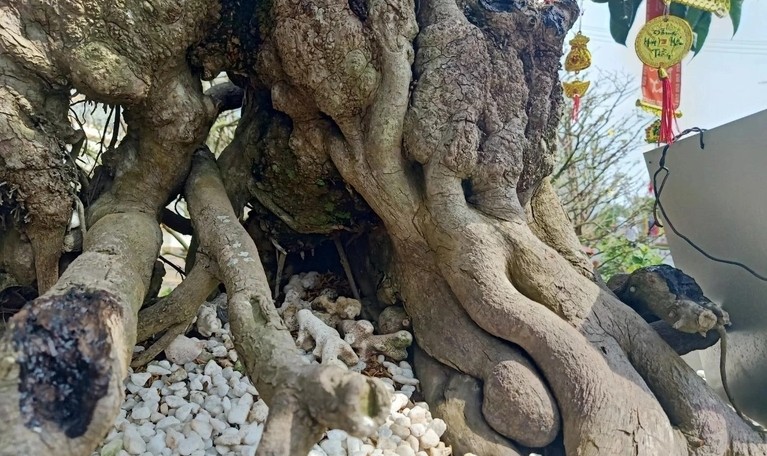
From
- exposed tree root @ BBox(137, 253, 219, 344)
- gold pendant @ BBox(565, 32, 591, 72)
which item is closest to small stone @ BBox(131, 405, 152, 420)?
exposed tree root @ BBox(137, 253, 219, 344)

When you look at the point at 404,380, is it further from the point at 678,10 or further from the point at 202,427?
the point at 678,10

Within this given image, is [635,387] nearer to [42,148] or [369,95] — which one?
[369,95]

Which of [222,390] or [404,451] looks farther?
[222,390]

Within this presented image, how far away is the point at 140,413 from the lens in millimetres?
1755

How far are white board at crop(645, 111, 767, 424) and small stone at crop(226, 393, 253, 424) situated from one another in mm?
1884

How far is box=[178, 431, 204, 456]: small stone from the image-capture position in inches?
63.4

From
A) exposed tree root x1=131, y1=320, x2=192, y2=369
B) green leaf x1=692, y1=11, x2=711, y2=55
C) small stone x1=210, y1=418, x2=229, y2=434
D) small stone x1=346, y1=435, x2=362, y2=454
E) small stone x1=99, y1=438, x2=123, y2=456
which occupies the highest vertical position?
green leaf x1=692, y1=11, x2=711, y2=55

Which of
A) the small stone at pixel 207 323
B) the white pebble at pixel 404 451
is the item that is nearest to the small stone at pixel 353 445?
the white pebble at pixel 404 451

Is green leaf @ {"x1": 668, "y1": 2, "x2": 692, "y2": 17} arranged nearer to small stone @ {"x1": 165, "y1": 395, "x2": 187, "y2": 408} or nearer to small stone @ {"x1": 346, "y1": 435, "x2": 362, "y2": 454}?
small stone @ {"x1": 346, "y1": 435, "x2": 362, "y2": 454}

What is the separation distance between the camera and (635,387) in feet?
5.76

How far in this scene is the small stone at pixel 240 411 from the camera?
5.78 ft

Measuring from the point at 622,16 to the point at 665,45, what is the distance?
0.74m

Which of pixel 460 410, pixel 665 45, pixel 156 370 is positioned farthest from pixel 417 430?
pixel 665 45

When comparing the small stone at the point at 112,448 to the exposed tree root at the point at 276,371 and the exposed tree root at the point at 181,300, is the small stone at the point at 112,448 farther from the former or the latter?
the exposed tree root at the point at 276,371
